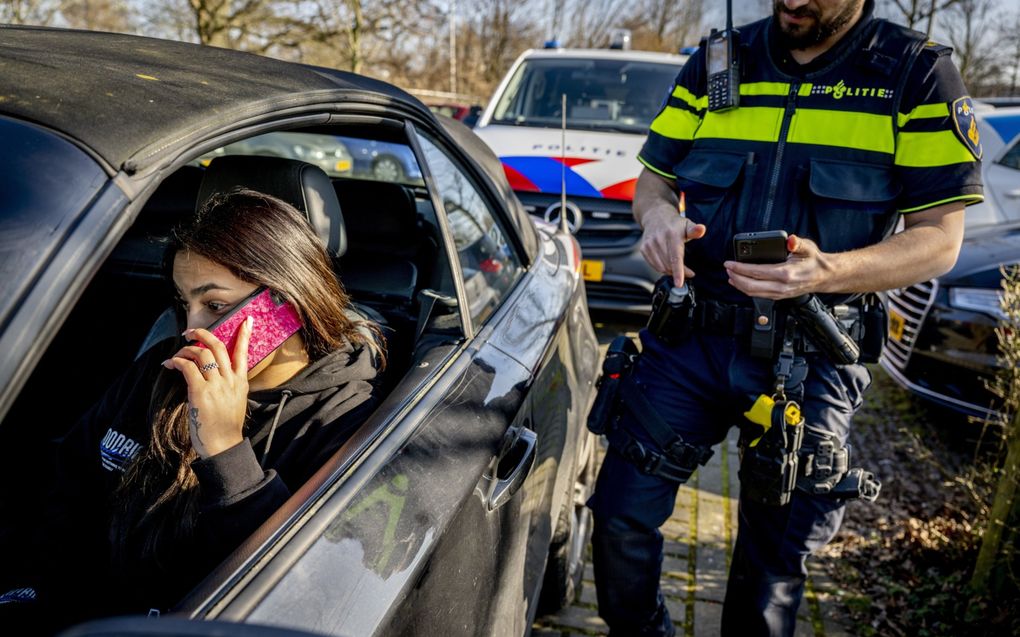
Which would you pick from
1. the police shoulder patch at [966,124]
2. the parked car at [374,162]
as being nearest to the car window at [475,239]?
A: the police shoulder patch at [966,124]

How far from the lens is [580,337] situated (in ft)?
8.38

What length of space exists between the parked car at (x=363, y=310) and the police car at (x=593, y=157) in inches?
101

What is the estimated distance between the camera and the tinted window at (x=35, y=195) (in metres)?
0.91

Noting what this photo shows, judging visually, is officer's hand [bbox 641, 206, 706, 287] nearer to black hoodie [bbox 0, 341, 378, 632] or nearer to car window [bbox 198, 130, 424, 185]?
black hoodie [bbox 0, 341, 378, 632]

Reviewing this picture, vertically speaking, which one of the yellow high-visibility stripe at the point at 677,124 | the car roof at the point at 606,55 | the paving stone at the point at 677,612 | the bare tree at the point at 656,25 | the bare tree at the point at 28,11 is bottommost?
the paving stone at the point at 677,612

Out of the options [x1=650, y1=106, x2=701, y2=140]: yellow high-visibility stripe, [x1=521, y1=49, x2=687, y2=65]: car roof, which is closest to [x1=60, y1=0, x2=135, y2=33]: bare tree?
[x1=521, y1=49, x2=687, y2=65]: car roof

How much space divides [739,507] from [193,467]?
4.65 feet

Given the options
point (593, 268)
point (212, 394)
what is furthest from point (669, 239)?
point (593, 268)

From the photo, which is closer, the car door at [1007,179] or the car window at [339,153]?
the car window at [339,153]

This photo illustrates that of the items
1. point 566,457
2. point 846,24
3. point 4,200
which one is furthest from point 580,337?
point 4,200

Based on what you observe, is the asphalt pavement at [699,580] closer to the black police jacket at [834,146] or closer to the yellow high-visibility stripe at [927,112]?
the black police jacket at [834,146]

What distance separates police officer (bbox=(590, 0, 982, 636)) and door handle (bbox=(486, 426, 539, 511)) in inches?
19.4

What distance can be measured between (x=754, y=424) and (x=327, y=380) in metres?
1.08

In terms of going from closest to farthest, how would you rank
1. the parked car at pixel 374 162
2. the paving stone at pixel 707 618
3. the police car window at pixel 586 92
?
1. the paving stone at pixel 707 618
2. the parked car at pixel 374 162
3. the police car window at pixel 586 92
